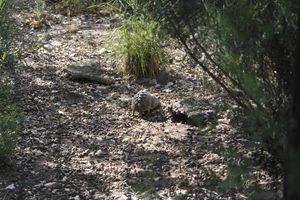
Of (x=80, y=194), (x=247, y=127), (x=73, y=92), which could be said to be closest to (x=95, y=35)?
(x=73, y=92)

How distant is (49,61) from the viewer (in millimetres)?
5523

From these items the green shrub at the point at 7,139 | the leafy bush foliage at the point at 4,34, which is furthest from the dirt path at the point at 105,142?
the leafy bush foliage at the point at 4,34

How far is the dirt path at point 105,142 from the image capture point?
3330 mm

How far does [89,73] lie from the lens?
202 inches

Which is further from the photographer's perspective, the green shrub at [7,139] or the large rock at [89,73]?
the large rock at [89,73]

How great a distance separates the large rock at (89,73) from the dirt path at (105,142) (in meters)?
0.06

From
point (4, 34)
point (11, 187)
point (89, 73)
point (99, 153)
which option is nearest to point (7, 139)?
point (11, 187)

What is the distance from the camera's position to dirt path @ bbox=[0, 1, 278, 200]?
10.9 ft

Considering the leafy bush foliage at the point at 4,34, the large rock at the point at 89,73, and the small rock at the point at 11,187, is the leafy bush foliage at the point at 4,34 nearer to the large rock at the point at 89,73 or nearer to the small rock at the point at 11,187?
the large rock at the point at 89,73

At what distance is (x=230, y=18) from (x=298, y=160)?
3.77 ft

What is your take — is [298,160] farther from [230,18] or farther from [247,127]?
[247,127]

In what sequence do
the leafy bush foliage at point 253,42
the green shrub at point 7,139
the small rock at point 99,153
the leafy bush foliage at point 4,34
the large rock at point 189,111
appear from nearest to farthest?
1. the leafy bush foliage at point 253,42
2. the green shrub at point 7,139
3. the small rock at point 99,153
4. the large rock at point 189,111
5. the leafy bush foliage at point 4,34

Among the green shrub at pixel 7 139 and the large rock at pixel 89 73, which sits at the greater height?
the large rock at pixel 89 73

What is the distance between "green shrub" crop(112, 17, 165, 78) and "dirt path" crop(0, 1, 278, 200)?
14 centimetres
